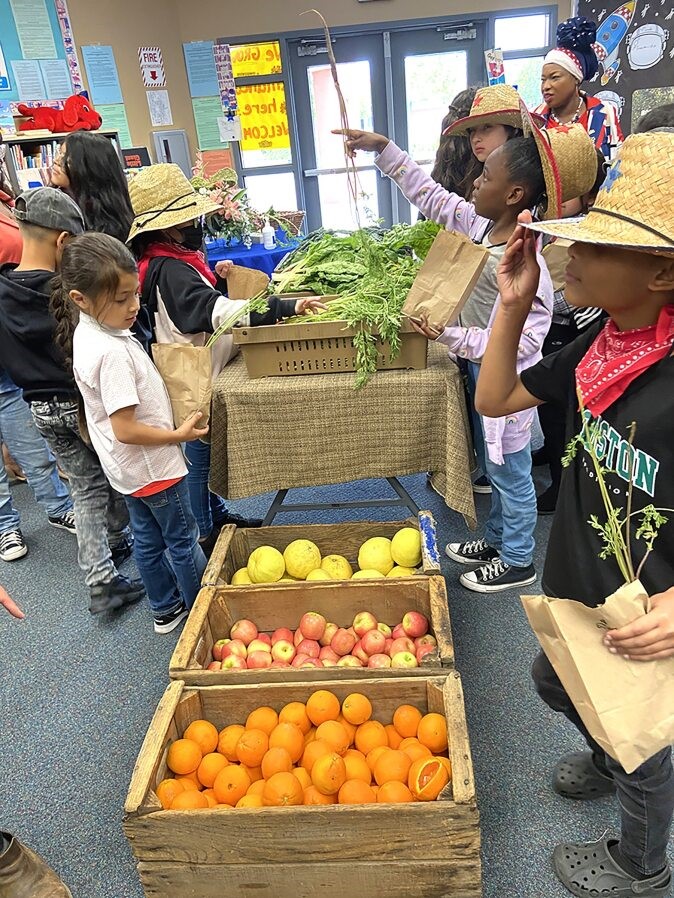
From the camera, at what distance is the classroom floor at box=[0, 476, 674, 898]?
4.88ft

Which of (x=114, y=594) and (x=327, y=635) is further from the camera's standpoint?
(x=114, y=594)

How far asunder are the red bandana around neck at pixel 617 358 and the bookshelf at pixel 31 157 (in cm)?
424

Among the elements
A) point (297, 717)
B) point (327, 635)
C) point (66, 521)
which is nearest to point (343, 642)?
point (327, 635)

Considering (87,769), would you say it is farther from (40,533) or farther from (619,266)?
(619,266)

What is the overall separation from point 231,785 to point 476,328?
4.77 feet

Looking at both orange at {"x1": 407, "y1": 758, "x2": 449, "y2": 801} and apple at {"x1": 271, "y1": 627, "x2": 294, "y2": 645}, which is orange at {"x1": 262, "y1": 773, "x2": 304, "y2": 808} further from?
apple at {"x1": 271, "y1": 627, "x2": 294, "y2": 645}

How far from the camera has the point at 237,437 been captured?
2080 millimetres

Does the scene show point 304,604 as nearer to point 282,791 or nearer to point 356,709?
point 356,709

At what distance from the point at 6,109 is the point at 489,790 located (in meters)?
5.48

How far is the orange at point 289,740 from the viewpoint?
1339 millimetres

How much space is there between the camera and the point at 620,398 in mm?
994

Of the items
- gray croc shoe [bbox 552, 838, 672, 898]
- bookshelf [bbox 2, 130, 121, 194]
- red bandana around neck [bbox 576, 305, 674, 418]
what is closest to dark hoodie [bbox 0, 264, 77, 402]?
red bandana around neck [bbox 576, 305, 674, 418]

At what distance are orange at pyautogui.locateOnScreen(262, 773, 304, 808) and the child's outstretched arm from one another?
840 mm

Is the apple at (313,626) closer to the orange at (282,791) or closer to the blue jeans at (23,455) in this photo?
the orange at (282,791)
